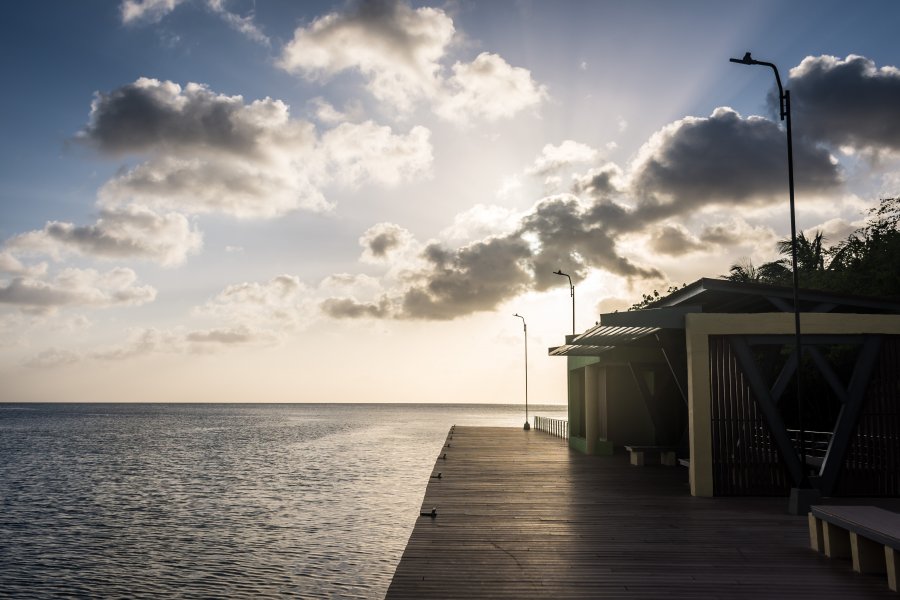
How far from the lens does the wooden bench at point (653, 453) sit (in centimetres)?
2652

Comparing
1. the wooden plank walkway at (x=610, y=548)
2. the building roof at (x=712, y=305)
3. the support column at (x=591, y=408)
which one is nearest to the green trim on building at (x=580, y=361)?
the support column at (x=591, y=408)

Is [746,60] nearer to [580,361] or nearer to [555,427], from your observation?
[580,361]

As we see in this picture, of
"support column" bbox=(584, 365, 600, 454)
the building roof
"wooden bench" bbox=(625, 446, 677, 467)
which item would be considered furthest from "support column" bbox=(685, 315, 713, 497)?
"support column" bbox=(584, 365, 600, 454)

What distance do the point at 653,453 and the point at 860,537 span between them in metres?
17.0

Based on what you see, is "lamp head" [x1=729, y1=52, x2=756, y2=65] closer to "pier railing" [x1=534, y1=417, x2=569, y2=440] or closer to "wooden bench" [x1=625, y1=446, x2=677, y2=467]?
Answer: "wooden bench" [x1=625, y1=446, x2=677, y2=467]

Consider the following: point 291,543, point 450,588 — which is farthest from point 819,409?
point 450,588

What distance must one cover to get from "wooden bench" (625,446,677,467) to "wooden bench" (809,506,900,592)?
14.5 meters

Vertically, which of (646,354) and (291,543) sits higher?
(646,354)

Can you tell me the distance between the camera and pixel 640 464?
26438 millimetres

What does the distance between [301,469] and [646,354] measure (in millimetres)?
25068

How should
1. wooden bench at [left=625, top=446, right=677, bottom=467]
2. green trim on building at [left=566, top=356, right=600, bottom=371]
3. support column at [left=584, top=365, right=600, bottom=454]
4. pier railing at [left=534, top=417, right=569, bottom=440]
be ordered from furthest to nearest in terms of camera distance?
pier railing at [left=534, top=417, right=569, bottom=440]
support column at [left=584, top=365, right=600, bottom=454]
green trim on building at [left=566, top=356, right=600, bottom=371]
wooden bench at [left=625, top=446, right=677, bottom=467]

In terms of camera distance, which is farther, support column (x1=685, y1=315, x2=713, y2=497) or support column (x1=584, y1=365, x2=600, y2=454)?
support column (x1=584, y1=365, x2=600, y2=454)

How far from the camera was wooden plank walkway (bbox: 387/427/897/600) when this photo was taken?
9.46 m

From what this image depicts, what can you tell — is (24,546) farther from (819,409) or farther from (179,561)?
(819,409)
